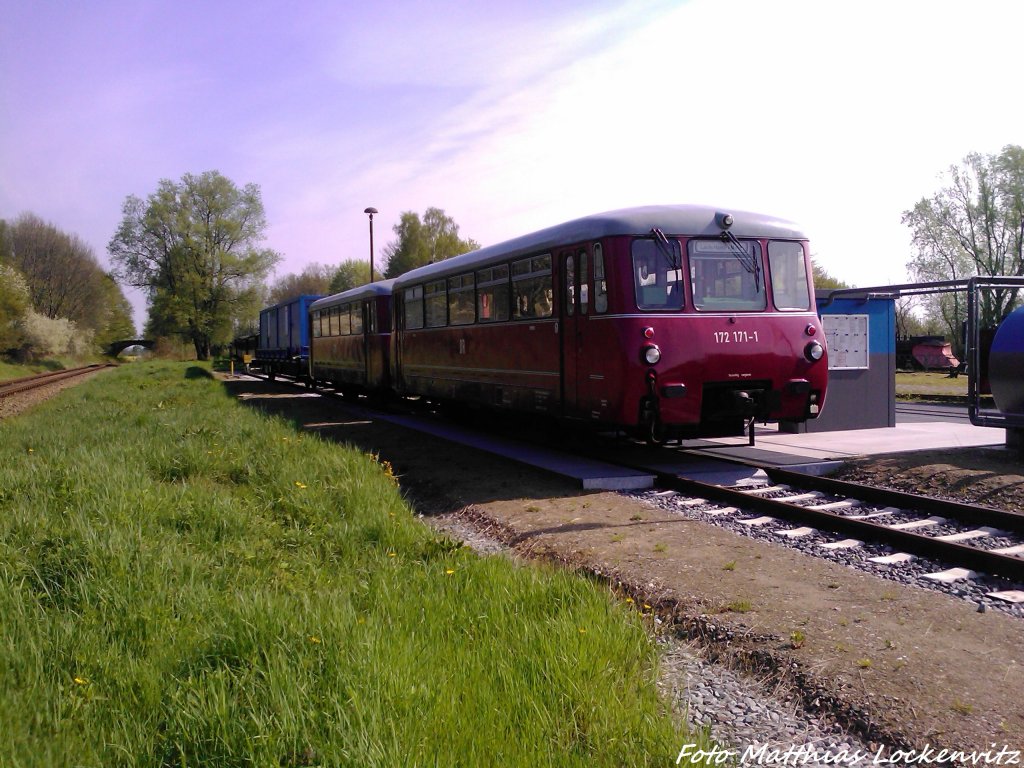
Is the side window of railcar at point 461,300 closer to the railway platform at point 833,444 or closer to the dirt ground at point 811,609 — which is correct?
the railway platform at point 833,444

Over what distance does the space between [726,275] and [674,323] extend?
1.08 metres

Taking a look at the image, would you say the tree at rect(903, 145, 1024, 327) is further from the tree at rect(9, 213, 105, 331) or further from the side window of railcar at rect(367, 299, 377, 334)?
the tree at rect(9, 213, 105, 331)

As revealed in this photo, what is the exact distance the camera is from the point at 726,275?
10016 mm

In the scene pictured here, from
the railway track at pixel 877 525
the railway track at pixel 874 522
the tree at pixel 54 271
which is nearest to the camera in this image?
the railway track at pixel 877 525

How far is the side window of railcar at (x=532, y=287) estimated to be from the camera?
11117mm

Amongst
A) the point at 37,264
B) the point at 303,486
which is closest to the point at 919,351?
the point at 303,486

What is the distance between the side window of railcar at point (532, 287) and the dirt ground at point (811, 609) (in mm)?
2760

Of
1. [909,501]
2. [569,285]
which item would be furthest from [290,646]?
[569,285]

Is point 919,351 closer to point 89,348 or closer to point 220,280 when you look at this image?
point 220,280

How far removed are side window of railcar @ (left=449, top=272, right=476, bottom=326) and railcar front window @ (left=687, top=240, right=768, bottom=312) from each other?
4.64 meters

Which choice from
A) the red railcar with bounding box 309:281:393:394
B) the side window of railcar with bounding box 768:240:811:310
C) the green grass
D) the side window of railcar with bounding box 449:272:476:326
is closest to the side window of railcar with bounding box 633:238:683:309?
the side window of railcar with bounding box 768:240:811:310

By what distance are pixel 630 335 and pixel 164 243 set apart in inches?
2261

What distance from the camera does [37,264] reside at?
72562 millimetres

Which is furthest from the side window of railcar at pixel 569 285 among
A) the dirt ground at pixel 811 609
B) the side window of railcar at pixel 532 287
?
the dirt ground at pixel 811 609
